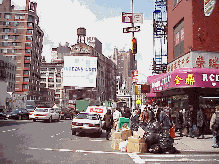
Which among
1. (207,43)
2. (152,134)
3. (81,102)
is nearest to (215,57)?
(207,43)

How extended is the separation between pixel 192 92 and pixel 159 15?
70.1 ft

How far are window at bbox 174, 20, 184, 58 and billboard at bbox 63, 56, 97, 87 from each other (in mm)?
39166

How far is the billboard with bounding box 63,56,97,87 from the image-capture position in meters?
59.4

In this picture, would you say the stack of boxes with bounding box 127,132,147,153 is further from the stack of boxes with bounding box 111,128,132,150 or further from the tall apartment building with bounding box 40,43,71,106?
the tall apartment building with bounding box 40,43,71,106

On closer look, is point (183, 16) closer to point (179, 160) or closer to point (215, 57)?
point (215, 57)

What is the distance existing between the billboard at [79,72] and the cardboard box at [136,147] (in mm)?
48513

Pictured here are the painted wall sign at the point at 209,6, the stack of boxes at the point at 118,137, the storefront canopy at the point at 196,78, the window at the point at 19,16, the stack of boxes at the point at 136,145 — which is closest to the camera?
the stack of boxes at the point at 136,145

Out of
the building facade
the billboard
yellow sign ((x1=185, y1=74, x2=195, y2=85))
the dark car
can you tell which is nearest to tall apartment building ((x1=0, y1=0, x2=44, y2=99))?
the billboard

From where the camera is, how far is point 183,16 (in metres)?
19.2

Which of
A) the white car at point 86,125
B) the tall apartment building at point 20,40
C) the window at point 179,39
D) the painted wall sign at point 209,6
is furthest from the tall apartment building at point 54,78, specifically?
the painted wall sign at point 209,6

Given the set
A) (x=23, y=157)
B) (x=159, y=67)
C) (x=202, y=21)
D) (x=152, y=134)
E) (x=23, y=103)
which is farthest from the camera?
(x=23, y=103)

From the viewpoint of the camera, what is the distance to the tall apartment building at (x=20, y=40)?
83.4 metres

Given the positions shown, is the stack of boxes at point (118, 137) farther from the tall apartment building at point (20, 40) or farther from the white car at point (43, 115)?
the tall apartment building at point (20, 40)

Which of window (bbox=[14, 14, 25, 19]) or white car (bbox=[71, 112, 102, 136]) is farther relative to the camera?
window (bbox=[14, 14, 25, 19])
